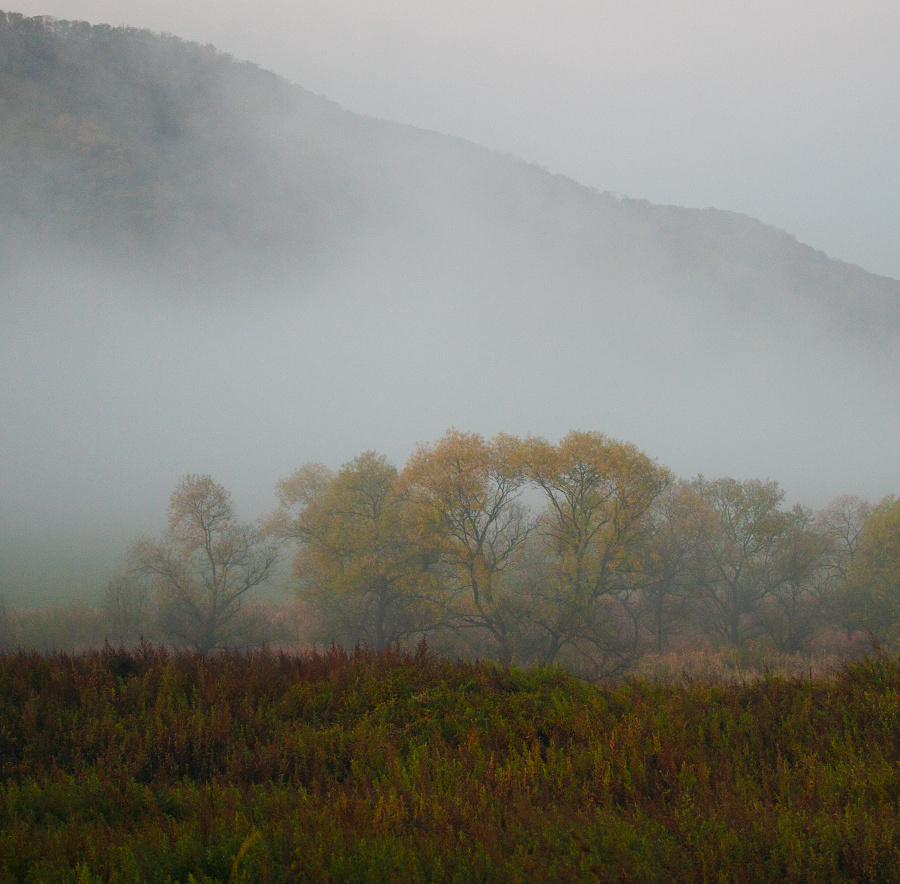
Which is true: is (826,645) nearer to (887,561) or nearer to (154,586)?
(887,561)

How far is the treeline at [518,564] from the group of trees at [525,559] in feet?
0.40

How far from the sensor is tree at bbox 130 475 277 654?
36125 mm

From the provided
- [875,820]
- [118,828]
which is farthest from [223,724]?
[875,820]

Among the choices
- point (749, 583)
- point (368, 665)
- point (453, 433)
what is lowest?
point (749, 583)

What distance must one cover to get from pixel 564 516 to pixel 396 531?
10661 mm

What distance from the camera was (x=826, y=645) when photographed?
36.5 metres

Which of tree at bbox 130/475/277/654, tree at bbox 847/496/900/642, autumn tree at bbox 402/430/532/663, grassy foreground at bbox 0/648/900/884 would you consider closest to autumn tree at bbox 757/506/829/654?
tree at bbox 847/496/900/642

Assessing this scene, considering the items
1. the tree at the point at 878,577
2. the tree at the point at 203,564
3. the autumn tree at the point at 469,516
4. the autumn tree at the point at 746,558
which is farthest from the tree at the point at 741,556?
the tree at the point at 203,564

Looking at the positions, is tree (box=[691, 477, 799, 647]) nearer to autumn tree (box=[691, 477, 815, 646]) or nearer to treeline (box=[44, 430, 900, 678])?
autumn tree (box=[691, 477, 815, 646])

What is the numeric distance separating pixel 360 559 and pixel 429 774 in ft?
92.0

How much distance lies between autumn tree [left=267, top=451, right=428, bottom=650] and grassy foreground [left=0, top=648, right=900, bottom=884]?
23.1 metres

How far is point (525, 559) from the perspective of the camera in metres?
40.6

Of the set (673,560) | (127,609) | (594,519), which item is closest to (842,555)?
(673,560)

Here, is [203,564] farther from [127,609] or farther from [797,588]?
[797,588]
